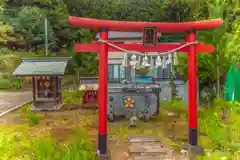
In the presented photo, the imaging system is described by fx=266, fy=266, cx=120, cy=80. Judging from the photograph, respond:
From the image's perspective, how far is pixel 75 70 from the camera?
2261cm

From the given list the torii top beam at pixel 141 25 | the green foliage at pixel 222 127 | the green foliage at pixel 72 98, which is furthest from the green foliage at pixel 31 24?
the torii top beam at pixel 141 25

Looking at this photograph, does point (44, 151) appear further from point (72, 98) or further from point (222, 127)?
point (72, 98)

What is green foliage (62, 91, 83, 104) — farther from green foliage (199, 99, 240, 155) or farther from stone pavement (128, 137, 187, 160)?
stone pavement (128, 137, 187, 160)

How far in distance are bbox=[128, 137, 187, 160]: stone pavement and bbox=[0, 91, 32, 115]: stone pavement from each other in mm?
8021

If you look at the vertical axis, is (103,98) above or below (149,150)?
above

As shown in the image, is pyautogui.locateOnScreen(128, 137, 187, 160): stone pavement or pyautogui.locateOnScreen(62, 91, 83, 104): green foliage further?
pyautogui.locateOnScreen(62, 91, 83, 104): green foliage

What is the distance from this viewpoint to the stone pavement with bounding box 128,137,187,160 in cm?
664

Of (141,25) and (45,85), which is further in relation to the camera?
(45,85)

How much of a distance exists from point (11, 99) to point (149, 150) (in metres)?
12.3

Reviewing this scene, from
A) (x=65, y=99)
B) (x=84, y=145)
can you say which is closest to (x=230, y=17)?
(x=84, y=145)

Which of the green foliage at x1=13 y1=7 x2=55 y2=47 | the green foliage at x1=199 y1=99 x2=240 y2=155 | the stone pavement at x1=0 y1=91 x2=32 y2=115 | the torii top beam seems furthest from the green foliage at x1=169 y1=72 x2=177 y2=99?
the green foliage at x1=13 y1=7 x2=55 y2=47

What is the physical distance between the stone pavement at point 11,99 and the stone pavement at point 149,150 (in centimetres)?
802

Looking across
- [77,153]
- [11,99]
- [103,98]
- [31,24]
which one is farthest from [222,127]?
[31,24]

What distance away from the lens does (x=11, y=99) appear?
55.0ft
